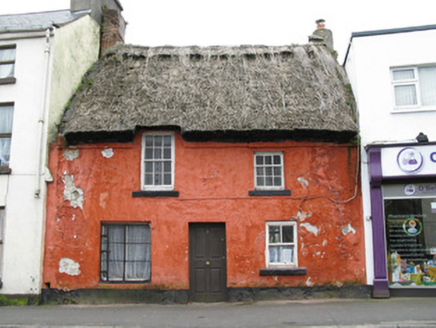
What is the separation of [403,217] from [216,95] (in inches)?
254

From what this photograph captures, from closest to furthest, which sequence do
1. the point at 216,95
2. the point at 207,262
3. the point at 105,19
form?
the point at 207,262
the point at 216,95
the point at 105,19

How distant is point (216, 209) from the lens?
450 inches

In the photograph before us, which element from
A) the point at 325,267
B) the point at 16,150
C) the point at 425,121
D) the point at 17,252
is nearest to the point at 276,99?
the point at 425,121

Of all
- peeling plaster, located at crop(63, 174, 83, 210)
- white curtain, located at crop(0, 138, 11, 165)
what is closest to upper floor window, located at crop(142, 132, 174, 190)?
peeling plaster, located at crop(63, 174, 83, 210)

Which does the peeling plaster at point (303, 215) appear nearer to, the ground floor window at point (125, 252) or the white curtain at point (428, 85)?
the ground floor window at point (125, 252)

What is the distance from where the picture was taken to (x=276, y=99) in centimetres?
1216

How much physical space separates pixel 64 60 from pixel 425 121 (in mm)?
10825

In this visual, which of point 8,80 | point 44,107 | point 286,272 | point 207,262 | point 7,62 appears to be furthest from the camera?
point 7,62

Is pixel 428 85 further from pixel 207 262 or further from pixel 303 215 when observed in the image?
pixel 207 262

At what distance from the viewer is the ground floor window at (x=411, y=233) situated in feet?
35.6

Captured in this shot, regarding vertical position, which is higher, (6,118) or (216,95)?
(216,95)

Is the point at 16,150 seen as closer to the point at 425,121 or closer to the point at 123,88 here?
the point at 123,88

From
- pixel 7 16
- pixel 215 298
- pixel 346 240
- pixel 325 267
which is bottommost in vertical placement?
pixel 215 298

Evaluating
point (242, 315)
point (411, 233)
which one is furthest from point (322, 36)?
point (242, 315)
